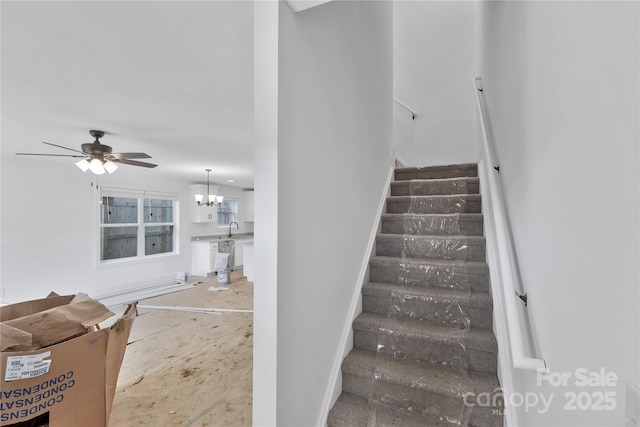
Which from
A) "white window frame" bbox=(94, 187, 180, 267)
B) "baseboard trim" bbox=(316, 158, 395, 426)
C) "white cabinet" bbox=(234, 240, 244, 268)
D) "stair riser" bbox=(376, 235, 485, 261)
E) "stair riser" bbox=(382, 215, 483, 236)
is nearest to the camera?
A: "baseboard trim" bbox=(316, 158, 395, 426)

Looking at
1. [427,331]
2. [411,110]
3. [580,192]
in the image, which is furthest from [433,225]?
[411,110]

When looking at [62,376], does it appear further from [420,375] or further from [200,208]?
[200,208]

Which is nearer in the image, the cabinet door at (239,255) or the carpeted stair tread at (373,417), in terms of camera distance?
the carpeted stair tread at (373,417)

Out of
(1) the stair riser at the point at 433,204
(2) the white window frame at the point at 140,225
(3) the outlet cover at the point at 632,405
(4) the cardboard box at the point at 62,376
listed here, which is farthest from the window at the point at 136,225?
(3) the outlet cover at the point at 632,405

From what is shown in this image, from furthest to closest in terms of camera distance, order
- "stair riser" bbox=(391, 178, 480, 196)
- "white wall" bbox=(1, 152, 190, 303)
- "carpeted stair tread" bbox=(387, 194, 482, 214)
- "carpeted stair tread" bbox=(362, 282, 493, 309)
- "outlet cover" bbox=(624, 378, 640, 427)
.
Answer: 1. "white wall" bbox=(1, 152, 190, 303)
2. "stair riser" bbox=(391, 178, 480, 196)
3. "carpeted stair tread" bbox=(387, 194, 482, 214)
4. "carpeted stair tread" bbox=(362, 282, 493, 309)
5. "outlet cover" bbox=(624, 378, 640, 427)

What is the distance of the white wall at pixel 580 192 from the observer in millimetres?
571

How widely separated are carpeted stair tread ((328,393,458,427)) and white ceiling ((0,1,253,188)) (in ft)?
6.88

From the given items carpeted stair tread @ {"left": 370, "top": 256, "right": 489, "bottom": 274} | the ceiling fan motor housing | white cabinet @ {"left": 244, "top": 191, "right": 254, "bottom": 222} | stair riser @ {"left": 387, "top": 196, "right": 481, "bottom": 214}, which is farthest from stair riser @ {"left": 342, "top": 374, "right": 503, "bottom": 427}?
white cabinet @ {"left": 244, "top": 191, "right": 254, "bottom": 222}

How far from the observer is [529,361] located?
932mm

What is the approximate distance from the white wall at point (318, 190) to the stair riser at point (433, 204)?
23.1 inches

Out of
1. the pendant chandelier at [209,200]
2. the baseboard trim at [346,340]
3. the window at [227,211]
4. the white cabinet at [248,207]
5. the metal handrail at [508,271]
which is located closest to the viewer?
the metal handrail at [508,271]

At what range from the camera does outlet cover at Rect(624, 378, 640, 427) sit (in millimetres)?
521

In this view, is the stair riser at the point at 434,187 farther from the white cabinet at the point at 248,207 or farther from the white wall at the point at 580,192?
the white cabinet at the point at 248,207

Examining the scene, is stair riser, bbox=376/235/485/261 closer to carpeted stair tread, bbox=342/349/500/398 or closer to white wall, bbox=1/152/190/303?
carpeted stair tread, bbox=342/349/500/398
